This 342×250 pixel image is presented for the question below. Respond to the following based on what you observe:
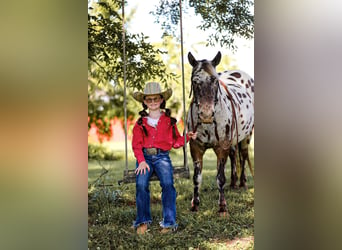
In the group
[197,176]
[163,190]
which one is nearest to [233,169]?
[197,176]

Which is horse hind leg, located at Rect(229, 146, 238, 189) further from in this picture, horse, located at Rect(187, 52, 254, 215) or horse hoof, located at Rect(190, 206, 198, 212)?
horse hoof, located at Rect(190, 206, 198, 212)

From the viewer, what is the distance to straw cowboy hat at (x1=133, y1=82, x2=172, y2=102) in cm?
262

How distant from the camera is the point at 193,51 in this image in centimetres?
262

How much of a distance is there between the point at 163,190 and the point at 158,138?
31cm

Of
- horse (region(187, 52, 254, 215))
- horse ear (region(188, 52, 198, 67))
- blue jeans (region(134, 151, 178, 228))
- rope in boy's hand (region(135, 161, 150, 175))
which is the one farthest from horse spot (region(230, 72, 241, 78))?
rope in boy's hand (region(135, 161, 150, 175))

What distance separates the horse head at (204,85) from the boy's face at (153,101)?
0.71ft

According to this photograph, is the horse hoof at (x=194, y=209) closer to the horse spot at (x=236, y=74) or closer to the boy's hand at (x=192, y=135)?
the boy's hand at (x=192, y=135)

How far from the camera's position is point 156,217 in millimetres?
2633

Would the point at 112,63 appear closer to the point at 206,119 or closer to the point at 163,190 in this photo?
the point at 206,119

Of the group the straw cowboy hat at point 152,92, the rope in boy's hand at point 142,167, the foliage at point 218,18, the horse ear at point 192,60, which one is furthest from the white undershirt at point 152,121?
the foliage at point 218,18
